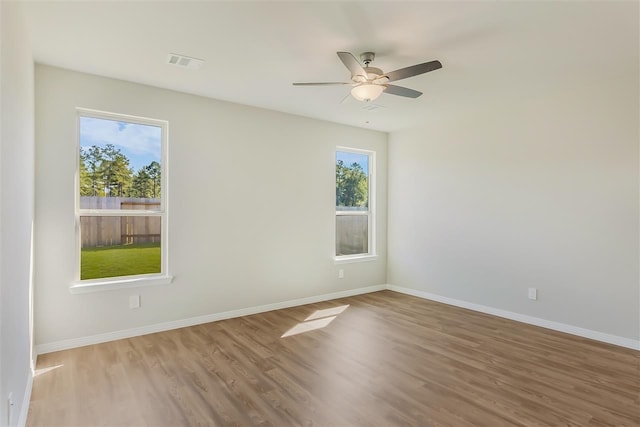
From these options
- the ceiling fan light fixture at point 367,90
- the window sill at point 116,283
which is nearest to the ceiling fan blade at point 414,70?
the ceiling fan light fixture at point 367,90

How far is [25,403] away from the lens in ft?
7.36

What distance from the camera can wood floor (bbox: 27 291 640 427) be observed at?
2258 mm

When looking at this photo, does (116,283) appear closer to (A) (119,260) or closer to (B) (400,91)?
(A) (119,260)

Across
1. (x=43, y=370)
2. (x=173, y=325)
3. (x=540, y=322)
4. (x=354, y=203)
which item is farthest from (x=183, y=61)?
(x=540, y=322)

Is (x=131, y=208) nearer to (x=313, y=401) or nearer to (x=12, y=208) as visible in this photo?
(x=12, y=208)

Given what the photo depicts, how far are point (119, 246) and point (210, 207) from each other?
1028 millimetres

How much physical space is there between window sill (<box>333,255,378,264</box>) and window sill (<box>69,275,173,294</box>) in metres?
2.46

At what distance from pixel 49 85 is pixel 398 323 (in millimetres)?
4342

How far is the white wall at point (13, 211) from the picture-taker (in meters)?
1.61

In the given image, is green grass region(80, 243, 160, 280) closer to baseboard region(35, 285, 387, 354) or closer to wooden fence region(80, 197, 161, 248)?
wooden fence region(80, 197, 161, 248)

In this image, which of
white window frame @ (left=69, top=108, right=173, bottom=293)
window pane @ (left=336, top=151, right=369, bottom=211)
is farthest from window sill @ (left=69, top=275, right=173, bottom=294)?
window pane @ (left=336, top=151, right=369, bottom=211)

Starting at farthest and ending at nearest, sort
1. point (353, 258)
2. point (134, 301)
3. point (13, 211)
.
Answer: point (353, 258), point (134, 301), point (13, 211)

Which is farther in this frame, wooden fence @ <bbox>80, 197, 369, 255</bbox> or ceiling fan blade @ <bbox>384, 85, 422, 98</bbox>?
wooden fence @ <bbox>80, 197, 369, 255</bbox>

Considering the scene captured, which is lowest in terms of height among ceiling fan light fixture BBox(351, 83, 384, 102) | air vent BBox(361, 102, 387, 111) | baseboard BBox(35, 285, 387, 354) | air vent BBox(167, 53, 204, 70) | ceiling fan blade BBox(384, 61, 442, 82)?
baseboard BBox(35, 285, 387, 354)
